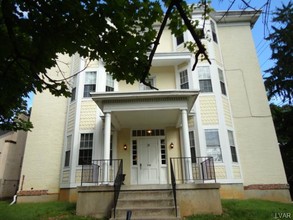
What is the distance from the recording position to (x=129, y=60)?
3822mm

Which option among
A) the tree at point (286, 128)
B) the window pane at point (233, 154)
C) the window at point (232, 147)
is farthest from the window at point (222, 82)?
the tree at point (286, 128)

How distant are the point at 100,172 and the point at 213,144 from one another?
5.63 meters

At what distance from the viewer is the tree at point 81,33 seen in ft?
11.2

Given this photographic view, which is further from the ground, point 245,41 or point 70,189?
point 245,41

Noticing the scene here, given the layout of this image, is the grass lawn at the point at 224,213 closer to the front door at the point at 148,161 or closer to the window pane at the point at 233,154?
the window pane at the point at 233,154

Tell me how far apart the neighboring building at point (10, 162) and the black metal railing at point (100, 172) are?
7.96m

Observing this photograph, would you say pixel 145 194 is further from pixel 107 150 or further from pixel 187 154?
pixel 107 150

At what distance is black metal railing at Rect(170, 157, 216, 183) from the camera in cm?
904

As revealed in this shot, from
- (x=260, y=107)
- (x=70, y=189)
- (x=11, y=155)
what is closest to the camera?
(x=70, y=189)

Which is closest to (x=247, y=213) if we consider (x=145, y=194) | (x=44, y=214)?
(x=145, y=194)

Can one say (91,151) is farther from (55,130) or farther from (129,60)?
(129,60)

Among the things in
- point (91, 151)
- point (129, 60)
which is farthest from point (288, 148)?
point (129, 60)

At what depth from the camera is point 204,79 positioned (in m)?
12.7

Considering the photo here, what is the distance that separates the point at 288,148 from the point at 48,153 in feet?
55.4
